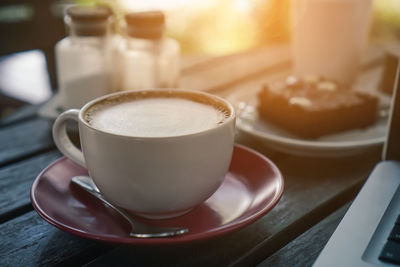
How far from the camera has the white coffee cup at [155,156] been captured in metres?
0.51

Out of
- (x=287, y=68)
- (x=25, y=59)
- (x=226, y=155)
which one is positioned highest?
(x=226, y=155)

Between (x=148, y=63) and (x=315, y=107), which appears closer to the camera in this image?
(x=315, y=107)

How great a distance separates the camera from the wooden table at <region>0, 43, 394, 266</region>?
53cm

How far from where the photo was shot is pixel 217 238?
21.9 inches

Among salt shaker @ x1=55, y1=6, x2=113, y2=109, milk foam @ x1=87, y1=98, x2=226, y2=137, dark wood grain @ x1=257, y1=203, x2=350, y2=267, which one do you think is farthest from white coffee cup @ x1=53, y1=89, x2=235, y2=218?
salt shaker @ x1=55, y1=6, x2=113, y2=109

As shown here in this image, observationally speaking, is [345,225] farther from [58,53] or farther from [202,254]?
[58,53]

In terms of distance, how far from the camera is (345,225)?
515 mm

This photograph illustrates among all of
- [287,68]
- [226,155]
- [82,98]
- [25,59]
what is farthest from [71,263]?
[25,59]

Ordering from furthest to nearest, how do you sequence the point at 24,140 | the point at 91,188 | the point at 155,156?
the point at 24,140 < the point at 91,188 < the point at 155,156

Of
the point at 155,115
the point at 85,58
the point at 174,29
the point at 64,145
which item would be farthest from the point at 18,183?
the point at 174,29

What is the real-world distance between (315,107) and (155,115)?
1.35ft

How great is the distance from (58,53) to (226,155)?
0.63 metres

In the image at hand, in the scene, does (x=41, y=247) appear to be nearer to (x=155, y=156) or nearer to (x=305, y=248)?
(x=155, y=156)

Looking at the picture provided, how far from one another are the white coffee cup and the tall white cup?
617mm
